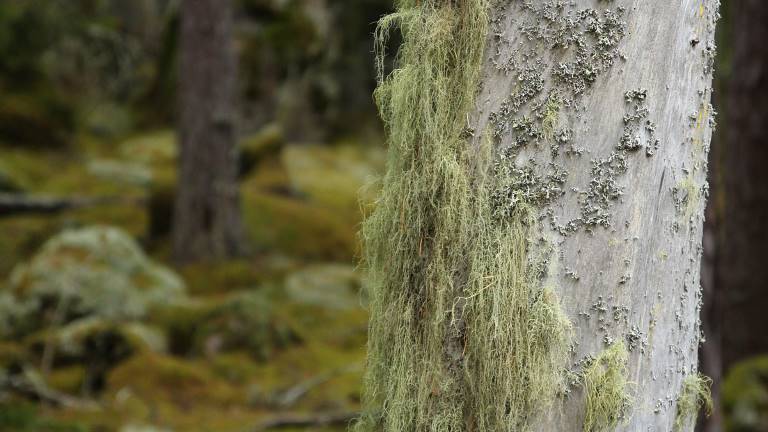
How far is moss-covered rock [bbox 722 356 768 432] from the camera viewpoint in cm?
449

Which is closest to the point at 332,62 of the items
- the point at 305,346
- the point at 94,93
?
the point at 94,93

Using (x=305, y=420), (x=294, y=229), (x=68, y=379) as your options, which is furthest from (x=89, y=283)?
(x=294, y=229)

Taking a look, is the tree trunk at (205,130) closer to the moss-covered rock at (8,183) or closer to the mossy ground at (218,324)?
the mossy ground at (218,324)

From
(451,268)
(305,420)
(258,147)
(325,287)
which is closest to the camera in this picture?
(451,268)

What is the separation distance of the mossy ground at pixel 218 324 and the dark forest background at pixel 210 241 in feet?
0.07

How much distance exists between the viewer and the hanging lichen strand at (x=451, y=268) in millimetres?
1477

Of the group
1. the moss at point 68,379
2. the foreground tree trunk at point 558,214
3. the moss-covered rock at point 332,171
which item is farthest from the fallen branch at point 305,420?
the moss-covered rock at point 332,171

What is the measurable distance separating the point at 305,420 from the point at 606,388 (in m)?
4.03

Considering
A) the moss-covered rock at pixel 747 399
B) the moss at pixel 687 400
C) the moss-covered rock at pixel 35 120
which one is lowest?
the moss-covered rock at pixel 747 399

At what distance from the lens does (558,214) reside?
4.79 feet

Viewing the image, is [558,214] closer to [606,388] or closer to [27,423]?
[606,388]

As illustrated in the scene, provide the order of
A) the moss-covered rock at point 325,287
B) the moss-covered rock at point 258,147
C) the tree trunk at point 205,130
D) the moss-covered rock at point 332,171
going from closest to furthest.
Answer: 1. the moss-covered rock at point 325,287
2. the tree trunk at point 205,130
3. the moss-covered rock at point 258,147
4. the moss-covered rock at point 332,171

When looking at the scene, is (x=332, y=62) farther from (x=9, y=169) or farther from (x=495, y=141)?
(x=495, y=141)

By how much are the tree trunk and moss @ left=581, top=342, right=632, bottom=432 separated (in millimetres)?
7247
